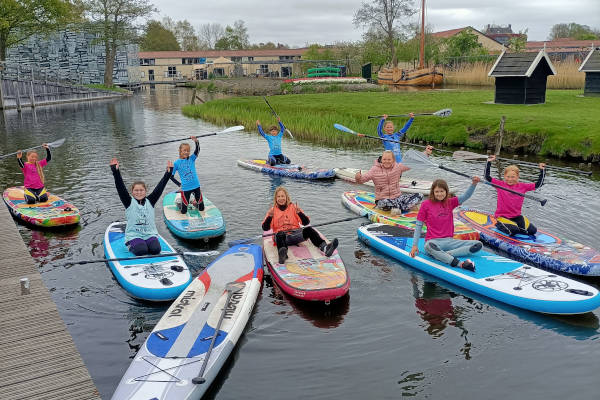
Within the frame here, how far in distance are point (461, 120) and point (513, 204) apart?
12721mm

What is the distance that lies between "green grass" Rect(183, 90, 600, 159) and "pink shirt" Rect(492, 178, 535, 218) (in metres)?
9.01

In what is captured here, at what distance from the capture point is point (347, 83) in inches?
1844

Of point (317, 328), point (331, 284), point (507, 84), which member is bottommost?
point (317, 328)

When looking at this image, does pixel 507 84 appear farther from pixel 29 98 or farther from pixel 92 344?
pixel 29 98

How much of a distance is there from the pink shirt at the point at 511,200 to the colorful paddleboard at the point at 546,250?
409 millimetres

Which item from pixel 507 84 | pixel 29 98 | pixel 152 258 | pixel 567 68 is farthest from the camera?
pixel 29 98

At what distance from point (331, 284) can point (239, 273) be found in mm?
A: 1556

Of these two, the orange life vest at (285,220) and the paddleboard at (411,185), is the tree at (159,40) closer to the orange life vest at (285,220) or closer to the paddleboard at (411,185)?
the paddleboard at (411,185)

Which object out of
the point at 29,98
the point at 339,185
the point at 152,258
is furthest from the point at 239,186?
the point at 29,98

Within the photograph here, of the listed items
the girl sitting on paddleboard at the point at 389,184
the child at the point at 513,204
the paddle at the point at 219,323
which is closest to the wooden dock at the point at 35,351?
the paddle at the point at 219,323

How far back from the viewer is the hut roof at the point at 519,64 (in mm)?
24814

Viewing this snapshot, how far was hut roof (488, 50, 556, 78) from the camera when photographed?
977 inches

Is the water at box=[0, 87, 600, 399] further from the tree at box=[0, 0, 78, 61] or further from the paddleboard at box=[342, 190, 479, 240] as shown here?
the tree at box=[0, 0, 78, 61]

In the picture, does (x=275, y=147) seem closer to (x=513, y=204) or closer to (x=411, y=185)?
(x=411, y=185)
